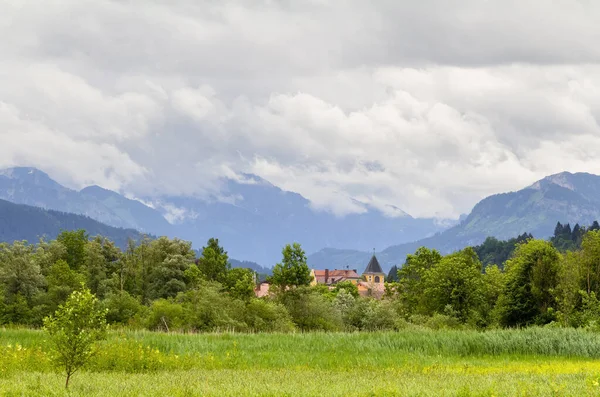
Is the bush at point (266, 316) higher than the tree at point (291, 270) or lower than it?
lower

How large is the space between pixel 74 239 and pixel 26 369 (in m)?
93.5

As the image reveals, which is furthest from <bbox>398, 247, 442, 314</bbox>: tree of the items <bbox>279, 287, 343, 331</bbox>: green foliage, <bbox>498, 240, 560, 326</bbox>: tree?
<bbox>279, 287, 343, 331</bbox>: green foliage

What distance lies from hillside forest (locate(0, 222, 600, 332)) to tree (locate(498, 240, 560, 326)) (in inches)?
4.2

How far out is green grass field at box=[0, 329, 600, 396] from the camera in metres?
14.5

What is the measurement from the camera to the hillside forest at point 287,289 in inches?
2502

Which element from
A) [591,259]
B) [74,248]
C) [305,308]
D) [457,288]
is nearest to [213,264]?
[74,248]

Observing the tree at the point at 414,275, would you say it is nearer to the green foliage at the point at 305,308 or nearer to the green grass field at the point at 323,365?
the green foliage at the point at 305,308

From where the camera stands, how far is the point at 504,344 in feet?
96.8

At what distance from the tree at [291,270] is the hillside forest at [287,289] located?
103 mm

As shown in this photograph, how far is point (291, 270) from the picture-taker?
65.8m

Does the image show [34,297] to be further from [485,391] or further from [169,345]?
[485,391]

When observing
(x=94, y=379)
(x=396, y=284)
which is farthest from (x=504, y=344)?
(x=396, y=284)

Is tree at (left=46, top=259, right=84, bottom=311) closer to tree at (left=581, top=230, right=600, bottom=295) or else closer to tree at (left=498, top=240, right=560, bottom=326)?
tree at (left=498, top=240, right=560, bottom=326)

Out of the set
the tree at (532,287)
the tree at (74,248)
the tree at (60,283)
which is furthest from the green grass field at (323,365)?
the tree at (74,248)
